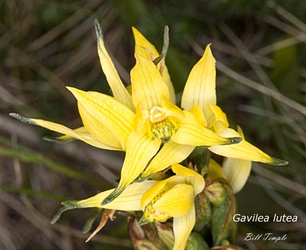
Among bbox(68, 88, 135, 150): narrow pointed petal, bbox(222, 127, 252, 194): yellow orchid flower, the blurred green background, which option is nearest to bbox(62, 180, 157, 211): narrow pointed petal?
bbox(68, 88, 135, 150): narrow pointed petal

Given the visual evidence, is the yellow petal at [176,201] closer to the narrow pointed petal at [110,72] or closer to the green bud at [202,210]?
Answer: the green bud at [202,210]

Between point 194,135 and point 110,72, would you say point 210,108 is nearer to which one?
point 194,135

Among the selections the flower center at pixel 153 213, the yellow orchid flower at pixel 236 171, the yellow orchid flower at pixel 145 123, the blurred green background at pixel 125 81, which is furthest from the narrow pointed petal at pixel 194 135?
the blurred green background at pixel 125 81

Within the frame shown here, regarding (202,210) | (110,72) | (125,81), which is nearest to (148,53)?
(110,72)

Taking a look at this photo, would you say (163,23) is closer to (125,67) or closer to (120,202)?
(125,67)

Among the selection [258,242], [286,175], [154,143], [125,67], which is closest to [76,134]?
[154,143]

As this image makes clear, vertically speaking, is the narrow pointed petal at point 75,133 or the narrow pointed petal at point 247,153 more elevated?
the narrow pointed petal at point 247,153

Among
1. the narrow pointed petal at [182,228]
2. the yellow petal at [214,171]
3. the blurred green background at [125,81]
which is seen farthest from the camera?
the blurred green background at [125,81]
